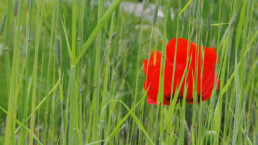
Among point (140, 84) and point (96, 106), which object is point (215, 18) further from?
point (96, 106)

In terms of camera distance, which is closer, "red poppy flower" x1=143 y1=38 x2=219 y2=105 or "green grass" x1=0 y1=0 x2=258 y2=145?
"green grass" x1=0 y1=0 x2=258 y2=145

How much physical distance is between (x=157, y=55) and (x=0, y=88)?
674mm

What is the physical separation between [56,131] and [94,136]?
430 mm

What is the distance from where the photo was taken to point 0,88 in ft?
3.63

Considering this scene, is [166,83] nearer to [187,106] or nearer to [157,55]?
[157,55]

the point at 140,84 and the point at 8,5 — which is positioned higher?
the point at 8,5

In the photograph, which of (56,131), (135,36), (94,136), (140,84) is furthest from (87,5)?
(94,136)

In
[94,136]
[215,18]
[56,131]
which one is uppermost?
[215,18]

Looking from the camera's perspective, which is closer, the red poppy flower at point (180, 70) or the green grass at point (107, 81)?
the green grass at point (107, 81)

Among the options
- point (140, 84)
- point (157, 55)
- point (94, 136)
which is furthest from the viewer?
point (140, 84)

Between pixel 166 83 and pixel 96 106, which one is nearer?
pixel 96 106

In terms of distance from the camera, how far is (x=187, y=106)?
0.97m

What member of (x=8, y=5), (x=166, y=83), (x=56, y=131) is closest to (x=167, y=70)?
(x=166, y=83)

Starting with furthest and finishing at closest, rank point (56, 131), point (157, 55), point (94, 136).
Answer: point (56, 131) → point (157, 55) → point (94, 136)
